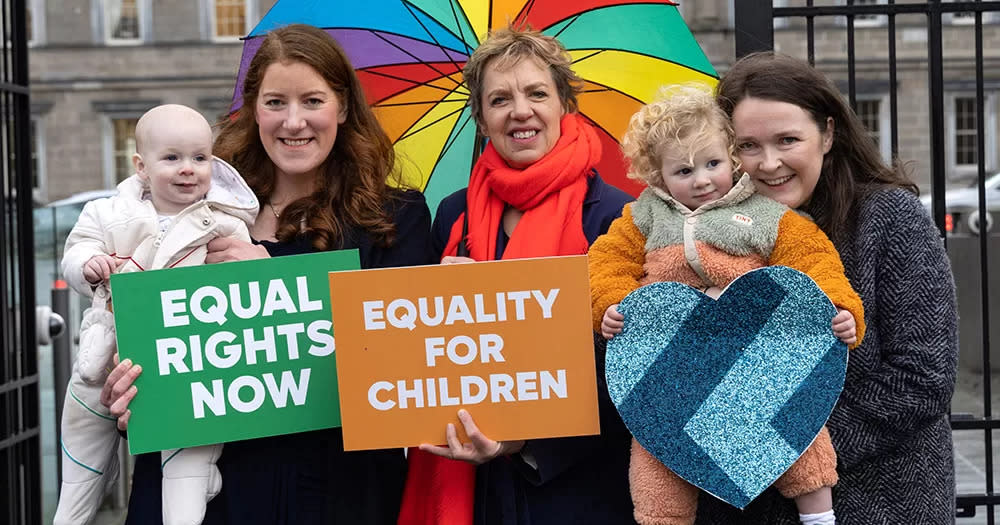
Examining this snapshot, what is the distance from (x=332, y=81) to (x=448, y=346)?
867mm

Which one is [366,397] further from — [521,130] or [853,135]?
[853,135]

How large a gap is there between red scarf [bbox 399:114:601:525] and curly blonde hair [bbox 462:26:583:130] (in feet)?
0.31

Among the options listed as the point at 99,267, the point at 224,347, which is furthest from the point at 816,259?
the point at 99,267

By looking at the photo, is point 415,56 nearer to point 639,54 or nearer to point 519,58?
point 639,54

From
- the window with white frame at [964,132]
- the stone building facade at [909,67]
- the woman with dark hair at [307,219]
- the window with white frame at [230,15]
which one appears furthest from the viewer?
the window with white frame at [230,15]

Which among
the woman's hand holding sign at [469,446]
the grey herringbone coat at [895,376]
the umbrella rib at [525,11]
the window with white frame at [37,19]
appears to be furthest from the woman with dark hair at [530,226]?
the window with white frame at [37,19]

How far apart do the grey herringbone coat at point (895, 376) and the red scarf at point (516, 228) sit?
704 millimetres

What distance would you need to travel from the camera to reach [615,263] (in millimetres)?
2781

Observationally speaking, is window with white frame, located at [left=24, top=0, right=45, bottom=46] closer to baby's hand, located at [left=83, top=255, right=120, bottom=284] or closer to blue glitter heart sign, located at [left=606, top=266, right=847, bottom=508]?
baby's hand, located at [left=83, top=255, right=120, bottom=284]

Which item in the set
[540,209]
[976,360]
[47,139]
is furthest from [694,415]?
[47,139]

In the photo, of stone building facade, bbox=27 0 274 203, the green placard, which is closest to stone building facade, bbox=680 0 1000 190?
stone building facade, bbox=27 0 274 203

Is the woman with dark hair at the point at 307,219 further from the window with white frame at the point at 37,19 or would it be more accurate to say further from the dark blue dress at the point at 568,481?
the window with white frame at the point at 37,19

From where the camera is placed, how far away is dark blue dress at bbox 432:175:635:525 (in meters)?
2.86

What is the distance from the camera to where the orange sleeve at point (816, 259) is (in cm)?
250
